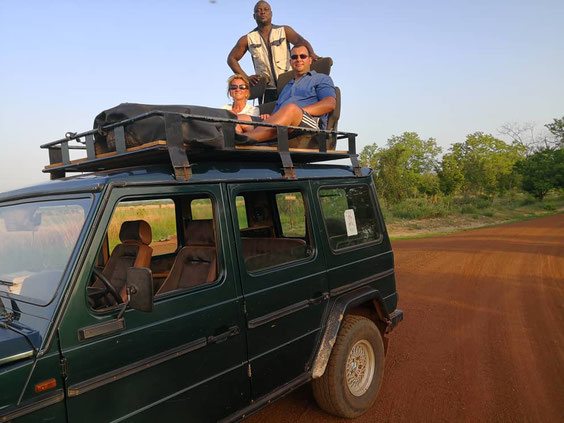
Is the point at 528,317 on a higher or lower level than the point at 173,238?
lower

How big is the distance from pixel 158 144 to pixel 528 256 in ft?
33.2

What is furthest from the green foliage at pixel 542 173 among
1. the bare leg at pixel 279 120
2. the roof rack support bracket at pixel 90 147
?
the roof rack support bracket at pixel 90 147

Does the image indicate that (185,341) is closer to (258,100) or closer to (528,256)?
(258,100)

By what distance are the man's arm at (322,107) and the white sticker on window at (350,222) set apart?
3.81 ft

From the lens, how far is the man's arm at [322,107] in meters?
4.14

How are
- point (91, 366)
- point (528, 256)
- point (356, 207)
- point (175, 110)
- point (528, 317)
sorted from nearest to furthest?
point (91, 366), point (175, 110), point (356, 207), point (528, 317), point (528, 256)

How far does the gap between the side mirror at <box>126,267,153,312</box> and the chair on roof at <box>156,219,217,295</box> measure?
737mm

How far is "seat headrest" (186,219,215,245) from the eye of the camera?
284 cm

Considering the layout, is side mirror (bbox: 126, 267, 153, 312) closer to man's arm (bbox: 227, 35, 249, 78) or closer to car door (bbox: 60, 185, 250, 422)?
car door (bbox: 60, 185, 250, 422)

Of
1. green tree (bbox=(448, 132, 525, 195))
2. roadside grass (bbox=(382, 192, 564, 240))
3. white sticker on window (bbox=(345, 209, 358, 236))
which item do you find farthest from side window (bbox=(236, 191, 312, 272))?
green tree (bbox=(448, 132, 525, 195))

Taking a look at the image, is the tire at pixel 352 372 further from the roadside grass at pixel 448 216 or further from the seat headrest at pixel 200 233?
the roadside grass at pixel 448 216

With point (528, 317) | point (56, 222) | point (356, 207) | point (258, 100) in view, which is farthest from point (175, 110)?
point (528, 317)

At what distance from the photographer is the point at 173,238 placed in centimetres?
387

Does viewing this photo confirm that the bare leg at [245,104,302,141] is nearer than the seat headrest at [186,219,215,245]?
No
